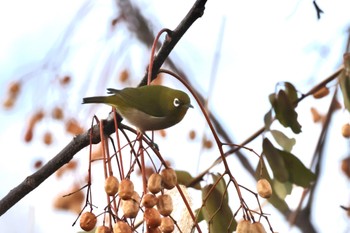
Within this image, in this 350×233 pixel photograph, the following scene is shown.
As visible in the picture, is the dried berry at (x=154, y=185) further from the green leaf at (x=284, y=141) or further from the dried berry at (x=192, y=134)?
the dried berry at (x=192, y=134)

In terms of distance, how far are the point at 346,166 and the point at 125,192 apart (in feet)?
1.66

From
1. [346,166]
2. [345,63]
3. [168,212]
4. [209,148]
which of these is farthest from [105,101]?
[209,148]

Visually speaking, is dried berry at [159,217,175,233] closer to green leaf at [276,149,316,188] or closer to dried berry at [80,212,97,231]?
dried berry at [80,212,97,231]

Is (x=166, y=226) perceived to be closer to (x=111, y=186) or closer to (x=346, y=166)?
(x=111, y=186)

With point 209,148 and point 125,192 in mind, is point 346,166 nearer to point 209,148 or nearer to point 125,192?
point 209,148

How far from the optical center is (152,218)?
45 centimetres

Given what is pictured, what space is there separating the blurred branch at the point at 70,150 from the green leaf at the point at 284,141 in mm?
255

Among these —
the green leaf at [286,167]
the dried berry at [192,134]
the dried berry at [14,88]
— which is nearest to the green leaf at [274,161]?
the green leaf at [286,167]

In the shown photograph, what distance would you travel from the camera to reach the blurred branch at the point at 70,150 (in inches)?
20.5

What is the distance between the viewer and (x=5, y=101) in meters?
1.14

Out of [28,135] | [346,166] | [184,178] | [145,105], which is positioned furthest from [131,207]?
[28,135]

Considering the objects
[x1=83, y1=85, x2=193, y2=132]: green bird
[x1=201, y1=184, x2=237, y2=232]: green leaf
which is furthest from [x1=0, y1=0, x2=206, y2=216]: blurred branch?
[x1=201, y1=184, x2=237, y2=232]: green leaf

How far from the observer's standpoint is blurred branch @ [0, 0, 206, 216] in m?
0.52

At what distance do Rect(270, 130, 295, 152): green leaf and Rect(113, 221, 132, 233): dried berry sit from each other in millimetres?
325
